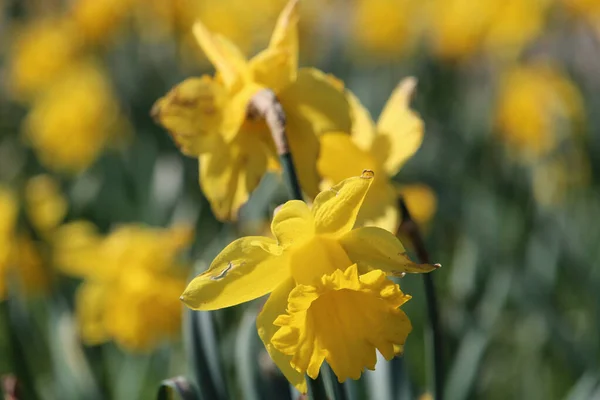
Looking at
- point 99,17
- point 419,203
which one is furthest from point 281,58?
point 99,17

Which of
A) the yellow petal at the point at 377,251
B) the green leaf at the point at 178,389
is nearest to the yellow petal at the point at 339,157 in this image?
the yellow petal at the point at 377,251

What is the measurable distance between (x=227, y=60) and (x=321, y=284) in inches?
17.8

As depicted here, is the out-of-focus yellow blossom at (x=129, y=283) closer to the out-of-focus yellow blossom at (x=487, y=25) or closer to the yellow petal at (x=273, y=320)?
the yellow petal at (x=273, y=320)

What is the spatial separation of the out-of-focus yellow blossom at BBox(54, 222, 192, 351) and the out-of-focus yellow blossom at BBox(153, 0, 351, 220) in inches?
31.0

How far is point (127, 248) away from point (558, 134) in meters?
1.84

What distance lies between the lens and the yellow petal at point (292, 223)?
0.88 metres

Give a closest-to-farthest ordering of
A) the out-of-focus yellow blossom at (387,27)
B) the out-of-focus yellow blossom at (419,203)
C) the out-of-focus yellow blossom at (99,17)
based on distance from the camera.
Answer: the out-of-focus yellow blossom at (419,203), the out-of-focus yellow blossom at (99,17), the out-of-focus yellow blossom at (387,27)

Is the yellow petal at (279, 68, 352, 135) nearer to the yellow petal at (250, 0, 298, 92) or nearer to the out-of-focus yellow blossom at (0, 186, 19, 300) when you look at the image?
the yellow petal at (250, 0, 298, 92)

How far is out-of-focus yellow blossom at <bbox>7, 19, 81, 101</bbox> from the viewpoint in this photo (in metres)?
4.66

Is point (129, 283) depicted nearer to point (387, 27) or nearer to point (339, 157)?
point (339, 157)

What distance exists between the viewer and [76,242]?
77.4 inches

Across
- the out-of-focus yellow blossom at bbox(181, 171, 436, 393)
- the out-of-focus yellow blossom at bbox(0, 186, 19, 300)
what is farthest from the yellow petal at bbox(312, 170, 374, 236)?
the out-of-focus yellow blossom at bbox(0, 186, 19, 300)

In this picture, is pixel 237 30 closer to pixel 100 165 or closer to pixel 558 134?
pixel 100 165

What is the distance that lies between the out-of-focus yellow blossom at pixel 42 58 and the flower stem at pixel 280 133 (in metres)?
3.94
